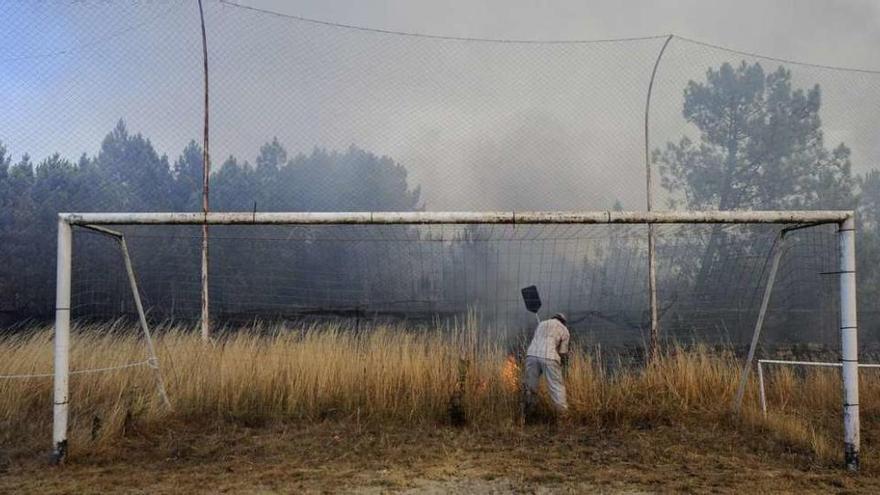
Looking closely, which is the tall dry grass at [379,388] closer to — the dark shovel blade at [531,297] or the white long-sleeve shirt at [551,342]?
the white long-sleeve shirt at [551,342]

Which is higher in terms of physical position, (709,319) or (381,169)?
(381,169)

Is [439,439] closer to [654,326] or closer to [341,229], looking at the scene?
[654,326]

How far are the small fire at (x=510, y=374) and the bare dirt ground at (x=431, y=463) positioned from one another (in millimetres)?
807

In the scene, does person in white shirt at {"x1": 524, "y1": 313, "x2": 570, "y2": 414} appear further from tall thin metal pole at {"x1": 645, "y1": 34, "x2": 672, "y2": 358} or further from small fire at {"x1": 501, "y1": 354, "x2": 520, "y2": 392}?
tall thin metal pole at {"x1": 645, "y1": 34, "x2": 672, "y2": 358}

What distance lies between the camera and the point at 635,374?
317 inches

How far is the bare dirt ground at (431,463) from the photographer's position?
5.20m

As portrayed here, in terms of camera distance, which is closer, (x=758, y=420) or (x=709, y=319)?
(x=758, y=420)

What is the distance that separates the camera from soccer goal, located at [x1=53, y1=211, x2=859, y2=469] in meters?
9.44

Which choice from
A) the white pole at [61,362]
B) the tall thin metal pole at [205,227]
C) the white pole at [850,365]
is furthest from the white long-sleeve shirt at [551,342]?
the white pole at [61,362]

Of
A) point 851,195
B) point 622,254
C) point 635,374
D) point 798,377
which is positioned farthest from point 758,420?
point 851,195

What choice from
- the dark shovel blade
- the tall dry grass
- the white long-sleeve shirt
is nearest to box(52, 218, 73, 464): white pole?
the tall dry grass

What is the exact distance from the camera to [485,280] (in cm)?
972

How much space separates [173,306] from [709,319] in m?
8.58

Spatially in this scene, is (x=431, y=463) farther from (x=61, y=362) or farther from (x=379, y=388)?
(x=61, y=362)
